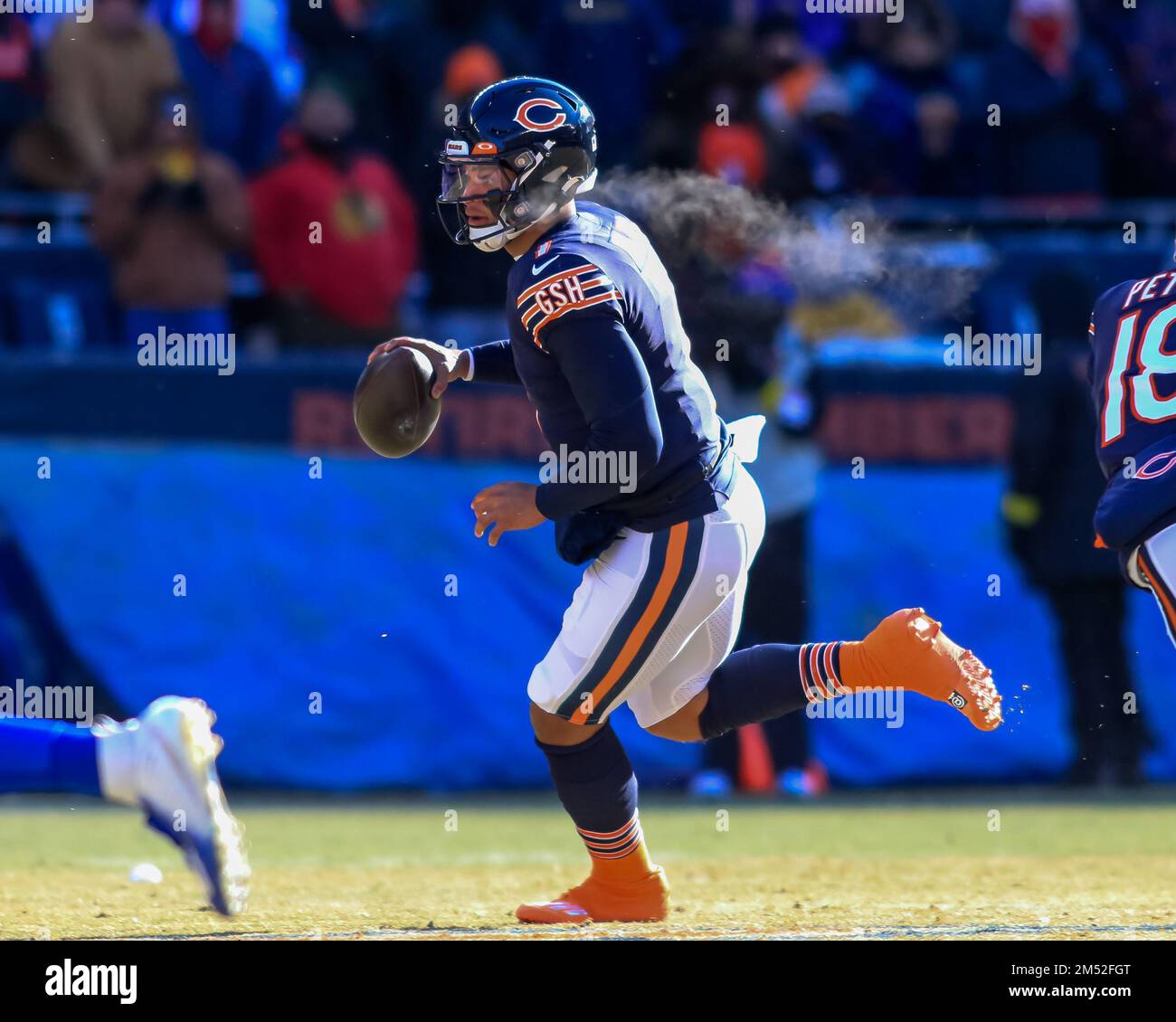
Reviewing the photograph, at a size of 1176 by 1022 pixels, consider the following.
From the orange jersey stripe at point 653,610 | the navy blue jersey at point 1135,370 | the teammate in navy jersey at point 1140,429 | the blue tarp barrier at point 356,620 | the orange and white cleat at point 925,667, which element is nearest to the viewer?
the teammate in navy jersey at point 1140,429

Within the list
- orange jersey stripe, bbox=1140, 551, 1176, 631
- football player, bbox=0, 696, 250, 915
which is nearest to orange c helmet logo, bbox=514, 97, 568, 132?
football player, bbox=0, 696, 250, 915

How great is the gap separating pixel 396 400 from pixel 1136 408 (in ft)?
6.77

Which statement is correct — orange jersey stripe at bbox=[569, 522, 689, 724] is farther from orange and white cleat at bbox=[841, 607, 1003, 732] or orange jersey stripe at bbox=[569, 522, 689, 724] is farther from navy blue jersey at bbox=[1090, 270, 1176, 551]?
navy blue jersey at bbox=[1090, 270, 1176, 551]

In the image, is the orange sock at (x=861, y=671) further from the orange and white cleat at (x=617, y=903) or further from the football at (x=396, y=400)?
the football at (x=396, y=400)

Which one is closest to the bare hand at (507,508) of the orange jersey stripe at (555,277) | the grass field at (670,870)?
the orange jersey stripe at (555,277)

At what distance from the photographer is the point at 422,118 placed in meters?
11.4

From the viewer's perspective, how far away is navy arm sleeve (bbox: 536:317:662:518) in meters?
5.15

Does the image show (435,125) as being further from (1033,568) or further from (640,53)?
(1033,568)

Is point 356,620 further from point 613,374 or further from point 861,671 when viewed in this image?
point 613,374

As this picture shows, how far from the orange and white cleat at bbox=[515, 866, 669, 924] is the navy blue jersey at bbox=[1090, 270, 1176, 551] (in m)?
1.67

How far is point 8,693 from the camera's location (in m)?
9.39

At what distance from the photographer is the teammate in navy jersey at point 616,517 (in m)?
5.28

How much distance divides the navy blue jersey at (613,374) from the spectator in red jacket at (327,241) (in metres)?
5.17

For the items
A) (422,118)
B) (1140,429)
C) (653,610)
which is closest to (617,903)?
(653,610)
